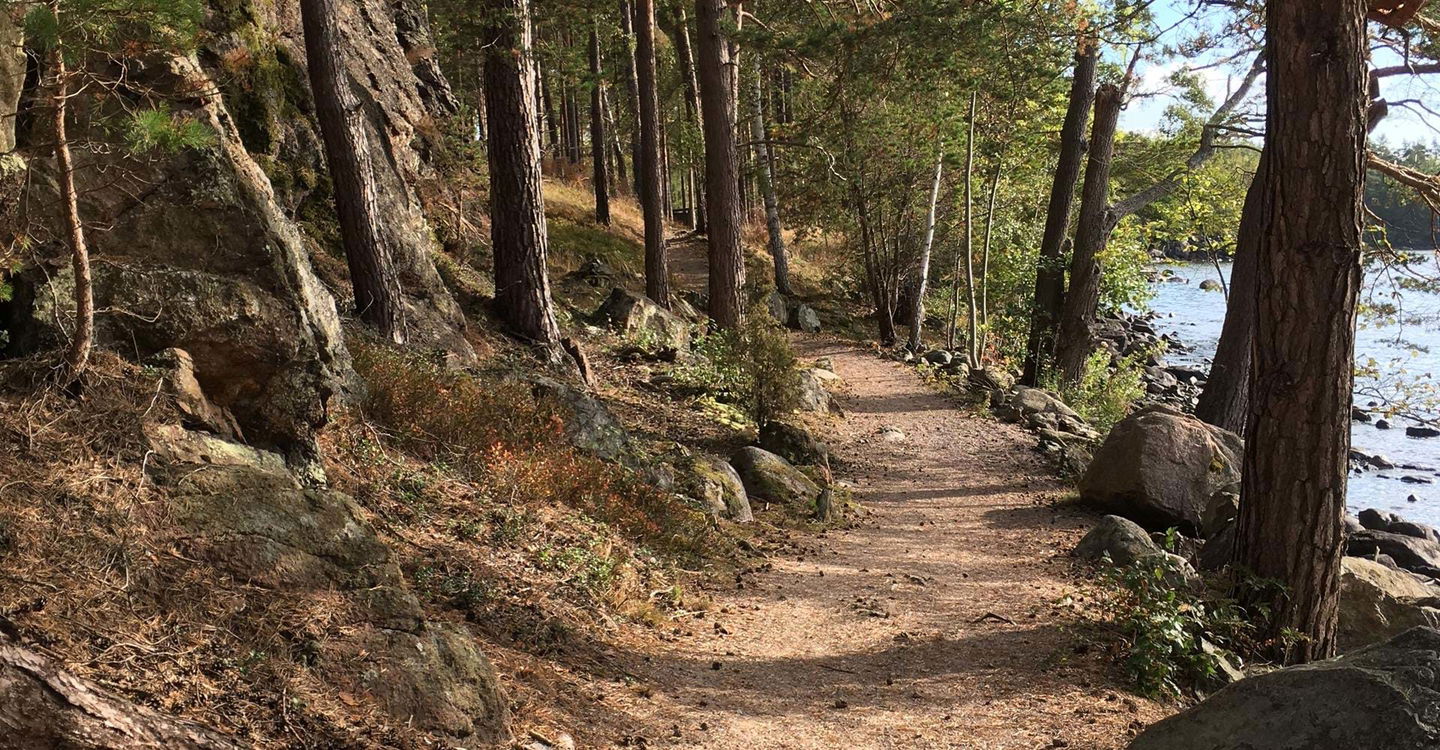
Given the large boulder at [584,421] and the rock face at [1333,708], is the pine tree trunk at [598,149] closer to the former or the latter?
the large boulder at [584,421]

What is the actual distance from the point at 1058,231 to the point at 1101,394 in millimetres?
2902

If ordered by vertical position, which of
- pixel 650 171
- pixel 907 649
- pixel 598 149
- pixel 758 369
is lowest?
pixel 907 649

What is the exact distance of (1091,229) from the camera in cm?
1417

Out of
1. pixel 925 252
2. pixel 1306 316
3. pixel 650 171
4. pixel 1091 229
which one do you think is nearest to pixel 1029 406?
pixel 1091 229

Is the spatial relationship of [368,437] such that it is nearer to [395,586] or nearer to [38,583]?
[395,586]

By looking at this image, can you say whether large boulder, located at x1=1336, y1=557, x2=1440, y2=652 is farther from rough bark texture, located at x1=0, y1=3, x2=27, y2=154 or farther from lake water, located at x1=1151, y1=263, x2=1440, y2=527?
rough bark texture, located at x1=0, y1=3, x2=27, y2=154

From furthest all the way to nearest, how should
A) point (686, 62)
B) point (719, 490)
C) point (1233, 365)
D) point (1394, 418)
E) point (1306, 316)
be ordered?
point (686, 62), point (1394, 418), point (1233, 365), point (719, 490), point (1306, 316)

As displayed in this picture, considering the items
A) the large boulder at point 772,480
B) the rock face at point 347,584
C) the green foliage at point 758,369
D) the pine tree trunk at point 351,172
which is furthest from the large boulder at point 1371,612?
the pine tree trunk at point 351,172

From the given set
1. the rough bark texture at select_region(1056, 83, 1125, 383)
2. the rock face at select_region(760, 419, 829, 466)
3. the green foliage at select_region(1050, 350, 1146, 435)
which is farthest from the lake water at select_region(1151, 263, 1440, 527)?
the rock face at select_region(760, 419, 829, 466)

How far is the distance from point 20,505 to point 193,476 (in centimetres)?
72

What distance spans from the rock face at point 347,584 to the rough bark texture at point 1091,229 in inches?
500

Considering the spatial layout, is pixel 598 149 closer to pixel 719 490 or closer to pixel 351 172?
pixel 351 172

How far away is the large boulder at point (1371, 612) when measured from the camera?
234 inches

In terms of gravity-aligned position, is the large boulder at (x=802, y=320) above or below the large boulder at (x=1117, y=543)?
above
